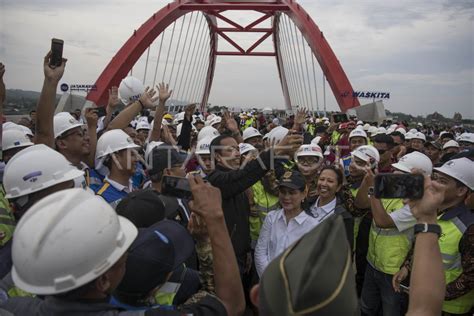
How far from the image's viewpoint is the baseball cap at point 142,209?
71.9 inches

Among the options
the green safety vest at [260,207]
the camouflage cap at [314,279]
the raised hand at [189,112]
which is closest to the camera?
the camouflage cap at [314,279]

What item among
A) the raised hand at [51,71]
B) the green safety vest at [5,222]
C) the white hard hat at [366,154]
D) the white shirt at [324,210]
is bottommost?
the white shirt at [324,210]

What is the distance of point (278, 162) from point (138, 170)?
1.77m

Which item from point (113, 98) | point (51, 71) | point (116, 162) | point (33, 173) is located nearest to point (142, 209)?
point (33, 173)

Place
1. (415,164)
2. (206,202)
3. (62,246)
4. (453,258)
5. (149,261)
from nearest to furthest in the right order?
(62,246) → (149,261) → (206,202) → (453,258) → (415,164)

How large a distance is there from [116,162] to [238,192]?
1.07 meters

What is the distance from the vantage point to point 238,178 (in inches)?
112

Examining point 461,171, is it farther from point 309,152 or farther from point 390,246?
point 309,152

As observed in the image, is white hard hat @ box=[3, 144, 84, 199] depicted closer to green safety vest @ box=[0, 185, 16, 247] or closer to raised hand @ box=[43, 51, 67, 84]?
green safety vest @ box=[0, 185, 16, 247]

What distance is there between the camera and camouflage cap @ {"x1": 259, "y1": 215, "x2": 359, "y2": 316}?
910 mm

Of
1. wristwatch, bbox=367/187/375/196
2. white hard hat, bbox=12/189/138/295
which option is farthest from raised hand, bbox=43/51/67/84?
wristwatch, bbox=367/187/375/196

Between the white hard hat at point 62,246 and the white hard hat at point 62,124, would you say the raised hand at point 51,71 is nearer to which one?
the white hard hat at point 62,124

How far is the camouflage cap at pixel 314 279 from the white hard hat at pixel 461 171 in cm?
197

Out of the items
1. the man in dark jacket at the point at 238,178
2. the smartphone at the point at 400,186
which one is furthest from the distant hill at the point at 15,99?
the smartphone at the point at 400,186
